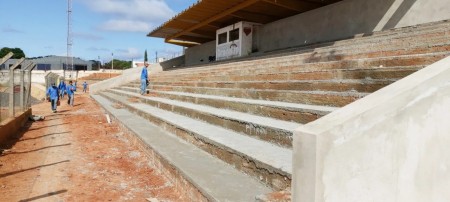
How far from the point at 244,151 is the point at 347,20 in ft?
37.7

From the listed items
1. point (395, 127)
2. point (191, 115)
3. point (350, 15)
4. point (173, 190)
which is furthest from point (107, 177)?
point (350, 15)

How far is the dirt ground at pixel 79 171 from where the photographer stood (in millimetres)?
3984

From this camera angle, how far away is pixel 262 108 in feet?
16.2

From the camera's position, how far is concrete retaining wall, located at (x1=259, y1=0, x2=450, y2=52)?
32.4ft

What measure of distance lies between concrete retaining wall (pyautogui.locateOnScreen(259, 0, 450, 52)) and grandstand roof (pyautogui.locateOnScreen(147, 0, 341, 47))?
18.2 inches

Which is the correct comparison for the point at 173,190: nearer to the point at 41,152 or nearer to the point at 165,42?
the point at 41,152

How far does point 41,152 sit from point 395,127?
6.80 m

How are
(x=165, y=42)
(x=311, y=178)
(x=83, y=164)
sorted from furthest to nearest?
1. (x=165, y=42)
2. (x=83, y=164)
3. (x=311, y=178)

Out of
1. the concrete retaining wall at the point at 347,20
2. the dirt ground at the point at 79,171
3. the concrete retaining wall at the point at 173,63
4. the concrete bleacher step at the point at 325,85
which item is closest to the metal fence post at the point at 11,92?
the dirt ground at the point at 79,171

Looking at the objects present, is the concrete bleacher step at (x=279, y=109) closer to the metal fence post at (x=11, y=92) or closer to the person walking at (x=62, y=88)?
the metal fence post at (x=11, y=92)

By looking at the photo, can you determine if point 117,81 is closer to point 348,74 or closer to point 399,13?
point 399,13

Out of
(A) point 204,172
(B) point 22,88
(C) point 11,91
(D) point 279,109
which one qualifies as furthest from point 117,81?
(A) point 204,172

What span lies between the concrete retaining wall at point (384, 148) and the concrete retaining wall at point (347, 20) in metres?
8.73

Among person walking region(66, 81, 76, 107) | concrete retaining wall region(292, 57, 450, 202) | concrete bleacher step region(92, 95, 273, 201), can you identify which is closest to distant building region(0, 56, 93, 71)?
person walking region(66, 81, 76, 107)
